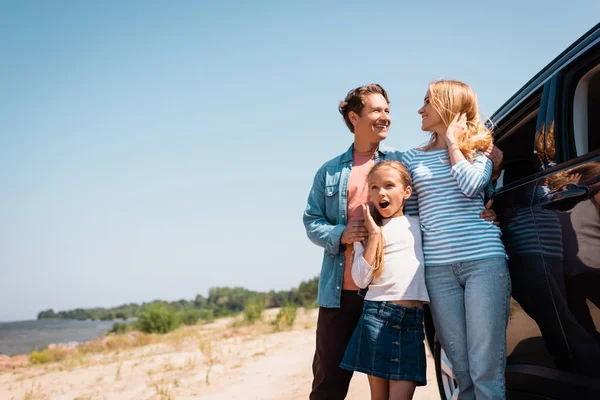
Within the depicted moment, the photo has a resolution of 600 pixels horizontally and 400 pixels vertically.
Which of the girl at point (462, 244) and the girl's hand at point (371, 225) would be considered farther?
the girl's hand at point (371, 225)

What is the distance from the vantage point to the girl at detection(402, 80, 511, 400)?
2.41 m

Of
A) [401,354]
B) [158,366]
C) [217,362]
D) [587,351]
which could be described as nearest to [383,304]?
[401,354]

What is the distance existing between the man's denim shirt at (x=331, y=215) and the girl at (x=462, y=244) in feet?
1.70

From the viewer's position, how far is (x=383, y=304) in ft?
8.80

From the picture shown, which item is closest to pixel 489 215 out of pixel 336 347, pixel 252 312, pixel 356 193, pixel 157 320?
pixel 356 193

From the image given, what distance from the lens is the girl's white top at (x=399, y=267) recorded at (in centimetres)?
265

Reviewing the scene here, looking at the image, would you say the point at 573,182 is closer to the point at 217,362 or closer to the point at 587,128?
the point at 587,128

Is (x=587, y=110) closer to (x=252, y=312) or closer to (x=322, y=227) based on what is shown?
(x=322, y=227)

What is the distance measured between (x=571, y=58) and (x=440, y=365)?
7.14ft

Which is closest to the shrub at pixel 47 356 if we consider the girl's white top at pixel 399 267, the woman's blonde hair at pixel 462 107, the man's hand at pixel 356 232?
the man's hand at pixel 356 232

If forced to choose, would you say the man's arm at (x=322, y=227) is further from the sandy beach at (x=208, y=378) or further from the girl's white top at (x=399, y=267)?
the sandy beach at (x=208, y=378)

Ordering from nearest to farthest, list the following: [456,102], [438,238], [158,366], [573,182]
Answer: [573,182] < [438,238] < [456,102] < [158,366]

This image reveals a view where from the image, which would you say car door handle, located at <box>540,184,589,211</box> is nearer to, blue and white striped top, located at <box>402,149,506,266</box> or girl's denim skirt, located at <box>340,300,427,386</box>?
blue and white striped top, located at <box>402,149,506,266</box>

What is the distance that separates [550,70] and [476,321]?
4.04ft
